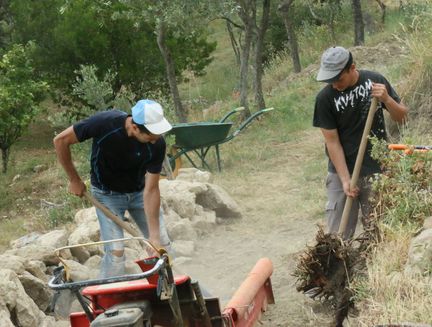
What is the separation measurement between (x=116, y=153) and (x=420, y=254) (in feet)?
6.54

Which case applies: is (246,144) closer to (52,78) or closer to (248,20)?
(248,20)

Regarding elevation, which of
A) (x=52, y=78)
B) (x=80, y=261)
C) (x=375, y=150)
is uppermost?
(x=375, y=150)

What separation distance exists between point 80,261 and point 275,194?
11.0ft

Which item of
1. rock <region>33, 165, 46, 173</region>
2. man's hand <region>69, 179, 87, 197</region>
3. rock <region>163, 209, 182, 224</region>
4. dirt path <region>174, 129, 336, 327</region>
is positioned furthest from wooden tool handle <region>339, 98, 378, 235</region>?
rock <region>33, 165, 46, 173</region>

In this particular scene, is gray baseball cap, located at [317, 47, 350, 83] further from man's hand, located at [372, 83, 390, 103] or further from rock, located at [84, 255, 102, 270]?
rock, located at [84, 255, 102, 270]

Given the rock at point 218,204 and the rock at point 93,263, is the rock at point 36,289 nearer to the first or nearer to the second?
the rock at point 93,263

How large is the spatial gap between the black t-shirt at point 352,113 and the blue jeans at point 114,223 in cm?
131

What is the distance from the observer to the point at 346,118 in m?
5.18

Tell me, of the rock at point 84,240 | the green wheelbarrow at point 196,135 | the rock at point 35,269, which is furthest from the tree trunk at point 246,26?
the rock at point 35,269

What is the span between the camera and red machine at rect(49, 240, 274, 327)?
11.7ft

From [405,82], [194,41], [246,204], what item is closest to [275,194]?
[246,204]

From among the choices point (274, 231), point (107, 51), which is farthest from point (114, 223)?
point (107, 51)

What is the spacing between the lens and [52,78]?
21.1 meters

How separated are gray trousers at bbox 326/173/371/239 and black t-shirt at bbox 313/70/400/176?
0.12m
